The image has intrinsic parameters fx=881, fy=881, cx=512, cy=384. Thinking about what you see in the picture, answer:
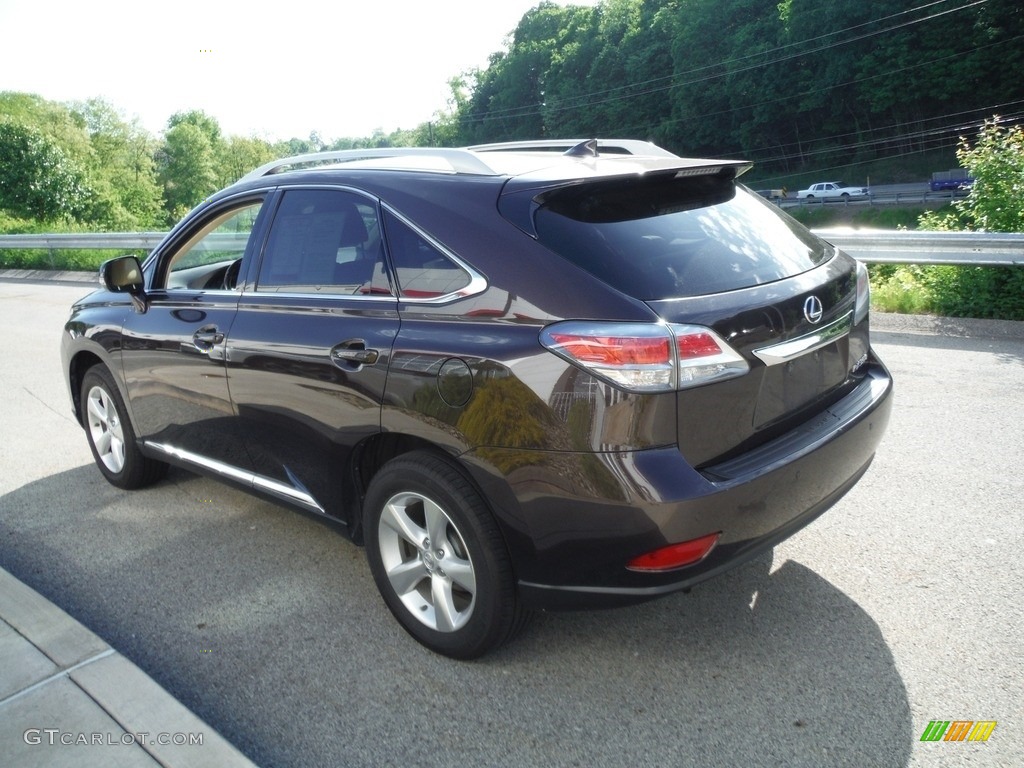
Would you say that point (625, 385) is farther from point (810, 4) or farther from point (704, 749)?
point (810, 4)

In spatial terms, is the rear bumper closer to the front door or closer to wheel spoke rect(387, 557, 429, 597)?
wheel spoke rect(387, 557, 429, 597)

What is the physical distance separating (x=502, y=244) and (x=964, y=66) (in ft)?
234

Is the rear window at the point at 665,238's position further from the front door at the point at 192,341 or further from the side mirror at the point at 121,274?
the side mirror at the point at 121,274

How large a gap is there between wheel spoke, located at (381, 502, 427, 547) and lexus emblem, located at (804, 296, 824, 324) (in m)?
1.55

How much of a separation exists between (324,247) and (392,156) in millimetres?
509

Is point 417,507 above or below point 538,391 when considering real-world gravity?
below

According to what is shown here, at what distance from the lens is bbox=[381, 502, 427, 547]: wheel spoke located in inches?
125

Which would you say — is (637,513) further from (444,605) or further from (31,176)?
(31,176)

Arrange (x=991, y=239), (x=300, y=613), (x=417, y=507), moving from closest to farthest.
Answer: (x=417, y=507)
(x=300, y=613)
(x=991, y=239)

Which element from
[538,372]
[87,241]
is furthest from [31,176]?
[538,372]

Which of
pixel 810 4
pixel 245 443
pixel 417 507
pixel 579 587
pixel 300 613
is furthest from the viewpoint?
pixel 810 4

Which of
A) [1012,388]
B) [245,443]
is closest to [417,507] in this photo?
[245,443]

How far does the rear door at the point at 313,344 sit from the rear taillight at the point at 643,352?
80 cm

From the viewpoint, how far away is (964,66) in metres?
62.7
